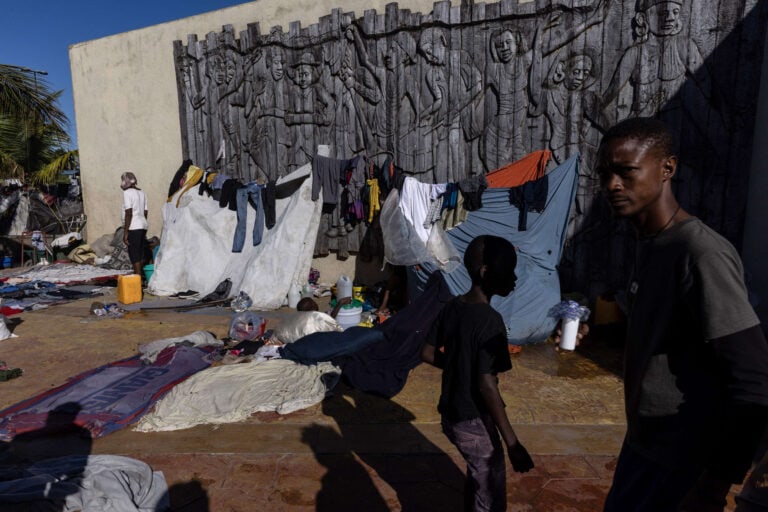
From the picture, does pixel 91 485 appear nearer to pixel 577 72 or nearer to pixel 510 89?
pixel 510 89

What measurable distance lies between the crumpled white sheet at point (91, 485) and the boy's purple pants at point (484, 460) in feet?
5.66

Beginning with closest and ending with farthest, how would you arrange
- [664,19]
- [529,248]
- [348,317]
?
1. [529,248]
2. [664,19]
3. [348,317]

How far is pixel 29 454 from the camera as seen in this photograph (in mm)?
3039

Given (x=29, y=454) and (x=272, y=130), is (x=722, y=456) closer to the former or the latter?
(x=29, y=454)

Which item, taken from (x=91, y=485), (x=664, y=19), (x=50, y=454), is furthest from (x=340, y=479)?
(x=664, y=19)

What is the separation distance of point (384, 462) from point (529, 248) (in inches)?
129

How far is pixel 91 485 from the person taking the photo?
8.09ft

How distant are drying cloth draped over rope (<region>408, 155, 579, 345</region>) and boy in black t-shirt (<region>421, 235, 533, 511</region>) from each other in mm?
3144

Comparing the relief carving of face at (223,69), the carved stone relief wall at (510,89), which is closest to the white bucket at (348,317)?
the carved stone relief wall at (510,89)

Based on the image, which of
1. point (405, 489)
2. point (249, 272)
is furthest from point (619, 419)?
point (249, 272)

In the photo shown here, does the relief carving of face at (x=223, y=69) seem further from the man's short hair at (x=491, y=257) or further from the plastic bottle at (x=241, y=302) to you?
the man's short hair at (x=491, y=257)

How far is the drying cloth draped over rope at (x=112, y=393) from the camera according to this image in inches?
133

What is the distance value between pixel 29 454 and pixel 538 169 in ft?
18.7

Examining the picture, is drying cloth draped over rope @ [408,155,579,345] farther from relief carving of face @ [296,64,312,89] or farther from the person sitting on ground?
relief carving of face @ [296,64,312,89]
